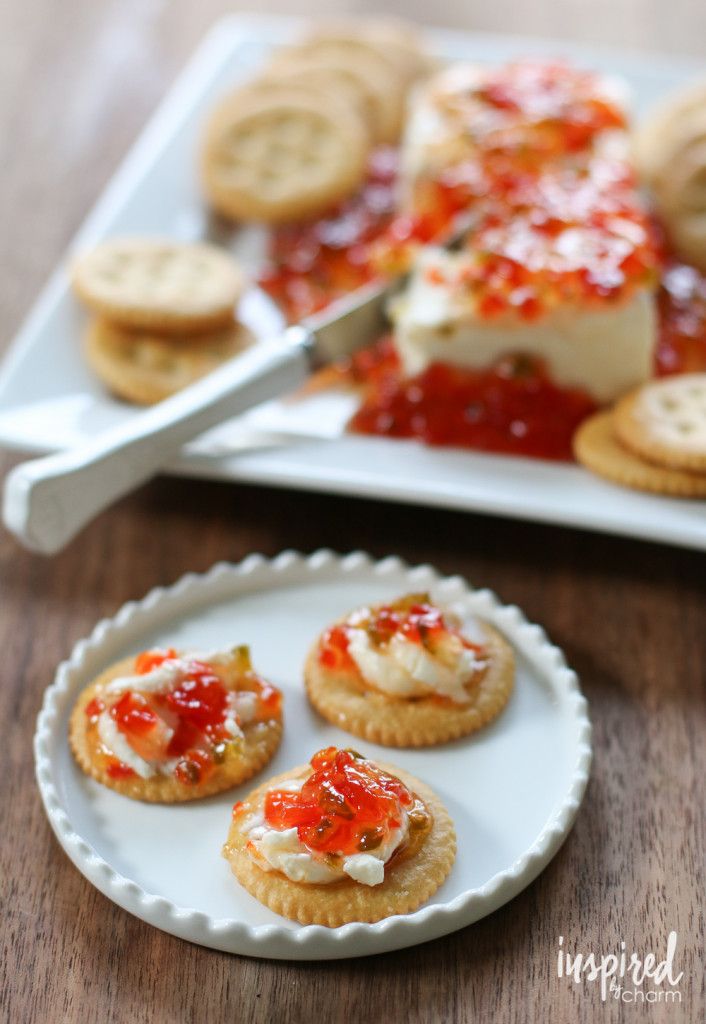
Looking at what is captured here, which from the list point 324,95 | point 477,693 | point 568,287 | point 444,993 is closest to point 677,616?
point 477,693

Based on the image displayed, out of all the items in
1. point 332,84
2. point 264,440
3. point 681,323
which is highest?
point 332,84

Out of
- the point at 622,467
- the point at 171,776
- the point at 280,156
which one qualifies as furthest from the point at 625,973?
the point at 280,156

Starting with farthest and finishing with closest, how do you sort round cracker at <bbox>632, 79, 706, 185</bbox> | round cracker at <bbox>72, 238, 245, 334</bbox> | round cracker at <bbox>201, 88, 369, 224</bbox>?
round cracker at <bbox>201, 88, 369, 224</bbox> → round cracker at <bbox>632, 79, 706, 185</bbox> → round cracker at <bbox>72, 238, 245, 334</bbox>

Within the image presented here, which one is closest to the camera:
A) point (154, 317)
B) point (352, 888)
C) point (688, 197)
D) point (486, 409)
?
point (352, 888)

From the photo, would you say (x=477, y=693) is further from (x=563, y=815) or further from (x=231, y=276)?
(x=231, y=276)

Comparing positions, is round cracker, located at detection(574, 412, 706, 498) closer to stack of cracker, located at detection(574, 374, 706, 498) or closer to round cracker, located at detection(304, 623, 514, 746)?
stack of cracker, located at detection(574, 374, 706, 498)

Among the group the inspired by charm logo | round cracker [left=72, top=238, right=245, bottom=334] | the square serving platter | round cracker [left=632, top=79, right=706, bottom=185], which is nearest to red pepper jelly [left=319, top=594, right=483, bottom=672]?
the square serving platter

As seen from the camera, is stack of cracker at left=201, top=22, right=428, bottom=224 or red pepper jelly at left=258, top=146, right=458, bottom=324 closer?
red pepper jelly at left=258, top=146, right=458, bottom=324

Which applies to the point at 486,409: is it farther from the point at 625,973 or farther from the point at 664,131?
the point at 625,973
